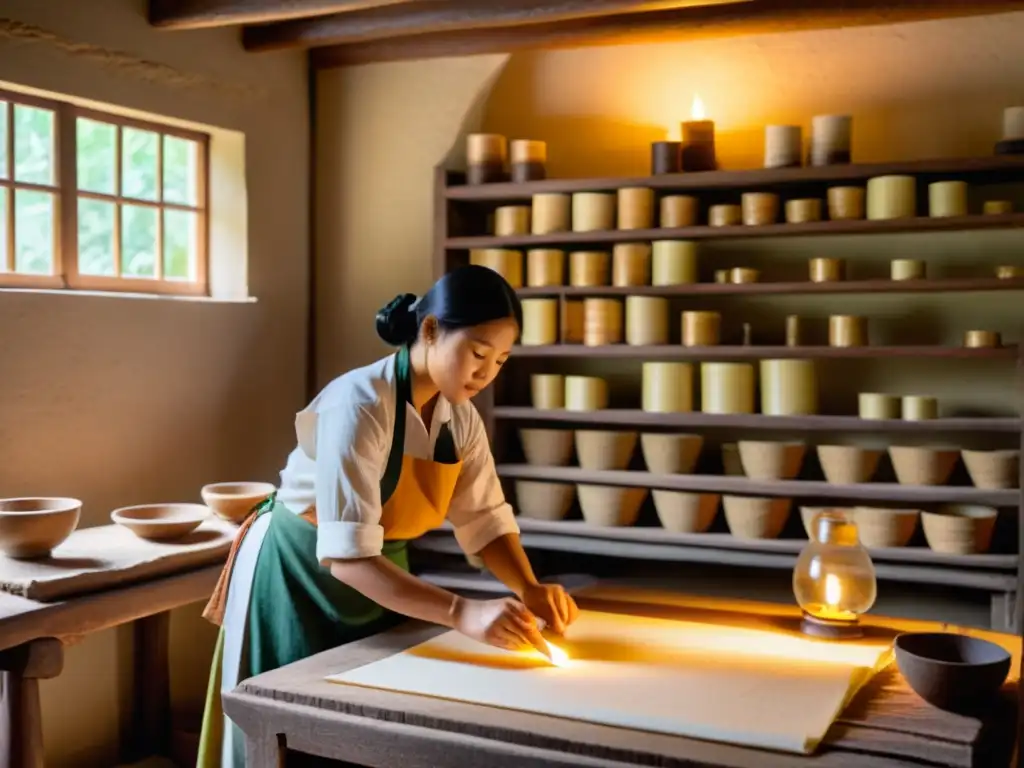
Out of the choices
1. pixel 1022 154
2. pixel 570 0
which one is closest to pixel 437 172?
pixel 570 0

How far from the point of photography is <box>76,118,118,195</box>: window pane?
3467mm

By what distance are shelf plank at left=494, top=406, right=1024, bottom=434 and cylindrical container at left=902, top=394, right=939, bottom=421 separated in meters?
0.02

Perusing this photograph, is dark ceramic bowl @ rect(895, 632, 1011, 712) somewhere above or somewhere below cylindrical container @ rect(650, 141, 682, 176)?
below

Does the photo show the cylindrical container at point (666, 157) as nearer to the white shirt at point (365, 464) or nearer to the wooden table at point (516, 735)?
the white shirt at point (365, 464)

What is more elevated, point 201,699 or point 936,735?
point 936,735

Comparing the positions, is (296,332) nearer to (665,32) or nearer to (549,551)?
(549,551)

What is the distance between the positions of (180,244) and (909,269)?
2.48m

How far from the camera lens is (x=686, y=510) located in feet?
11.3

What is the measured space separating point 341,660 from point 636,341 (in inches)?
76.5

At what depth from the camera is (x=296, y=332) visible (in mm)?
4219

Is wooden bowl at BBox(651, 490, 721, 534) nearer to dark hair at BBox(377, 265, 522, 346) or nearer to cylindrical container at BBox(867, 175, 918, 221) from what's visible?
cylindrical container at BBox(867, 175, 918, 221)

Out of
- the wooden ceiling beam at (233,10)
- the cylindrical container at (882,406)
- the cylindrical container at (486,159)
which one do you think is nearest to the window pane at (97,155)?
the wooden ceiling beam at (233,10)

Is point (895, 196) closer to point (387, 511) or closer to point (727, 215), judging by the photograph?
point (727, 215)

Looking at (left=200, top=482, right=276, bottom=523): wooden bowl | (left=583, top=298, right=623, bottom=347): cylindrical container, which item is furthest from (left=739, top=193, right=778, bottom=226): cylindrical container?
(left=200, top=482, right=276, bottom=523): wooden bowl
